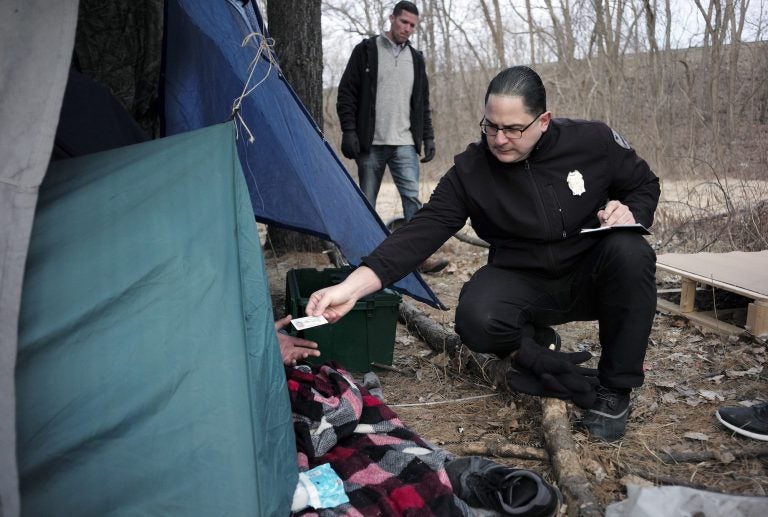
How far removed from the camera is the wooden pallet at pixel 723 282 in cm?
353

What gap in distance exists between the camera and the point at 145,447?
6.07 ft

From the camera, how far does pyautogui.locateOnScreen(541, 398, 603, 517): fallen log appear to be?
6.82 feet

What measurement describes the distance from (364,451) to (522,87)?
1.45 meters

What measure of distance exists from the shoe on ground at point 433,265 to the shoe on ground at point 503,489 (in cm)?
324

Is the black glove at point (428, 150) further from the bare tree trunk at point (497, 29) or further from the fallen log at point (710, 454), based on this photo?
the bare tree trunk at point (497, 29)

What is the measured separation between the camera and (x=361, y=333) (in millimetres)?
3418

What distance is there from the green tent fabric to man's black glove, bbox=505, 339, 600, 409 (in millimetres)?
1104

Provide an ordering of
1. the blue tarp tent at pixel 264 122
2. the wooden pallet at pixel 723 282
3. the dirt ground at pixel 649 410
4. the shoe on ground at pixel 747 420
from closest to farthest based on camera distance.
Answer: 1. the dirt ground at pixel 649 410
2. the shoe on ground at pixel 747 420
3. the blue tarp tent at pixel 264 122
4. the wooden pallet at pixel 723 282

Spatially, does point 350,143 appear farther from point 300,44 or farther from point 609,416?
point 609,416

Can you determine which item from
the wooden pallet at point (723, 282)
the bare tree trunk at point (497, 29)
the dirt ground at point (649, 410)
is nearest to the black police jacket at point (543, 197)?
the dirt ground at point (649, 410)

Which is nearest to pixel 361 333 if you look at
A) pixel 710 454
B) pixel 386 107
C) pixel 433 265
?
pixel 710 454

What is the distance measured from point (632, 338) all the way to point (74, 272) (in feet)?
6.37

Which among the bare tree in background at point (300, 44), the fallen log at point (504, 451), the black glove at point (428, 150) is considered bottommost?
the fallen log at point (504, 451)

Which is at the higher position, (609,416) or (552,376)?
(552,376)
